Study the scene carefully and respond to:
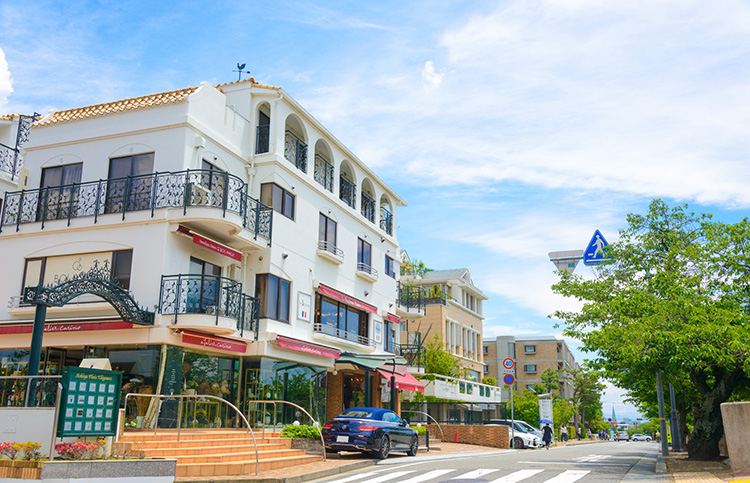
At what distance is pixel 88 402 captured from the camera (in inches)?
459

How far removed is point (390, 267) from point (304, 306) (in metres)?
9.82

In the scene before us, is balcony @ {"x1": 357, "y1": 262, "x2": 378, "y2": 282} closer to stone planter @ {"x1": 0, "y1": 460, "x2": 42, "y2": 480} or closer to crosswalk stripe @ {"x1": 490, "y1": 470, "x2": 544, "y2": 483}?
crosswalk stripe @ {"x1": 490, "y1": 470, "x2": 544, "y2": 483}

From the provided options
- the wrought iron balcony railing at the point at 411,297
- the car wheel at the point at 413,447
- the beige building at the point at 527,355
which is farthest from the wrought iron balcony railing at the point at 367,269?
the beige building at the point at 527,355

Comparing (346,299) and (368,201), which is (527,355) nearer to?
(368,201)

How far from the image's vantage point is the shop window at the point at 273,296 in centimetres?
2169

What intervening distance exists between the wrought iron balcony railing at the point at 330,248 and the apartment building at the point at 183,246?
0.11 metres

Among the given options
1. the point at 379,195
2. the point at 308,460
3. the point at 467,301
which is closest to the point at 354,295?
the point at 379,195

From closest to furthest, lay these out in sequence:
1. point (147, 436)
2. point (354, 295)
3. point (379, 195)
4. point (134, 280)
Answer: point (147, 436) < point (134, 280) < point (354, 295) < point (379, 195)

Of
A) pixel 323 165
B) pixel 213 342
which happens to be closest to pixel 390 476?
pixel 213 342

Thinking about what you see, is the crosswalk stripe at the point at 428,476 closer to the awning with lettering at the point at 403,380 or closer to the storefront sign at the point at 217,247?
the storefront sign at the point at 217,247

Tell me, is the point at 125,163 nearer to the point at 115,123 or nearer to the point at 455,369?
the point at 115,123

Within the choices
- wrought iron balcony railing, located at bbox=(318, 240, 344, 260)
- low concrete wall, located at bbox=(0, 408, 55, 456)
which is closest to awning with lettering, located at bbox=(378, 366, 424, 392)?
wrought iron balcony railing, located at bbox=(318, 240, 344, 260)

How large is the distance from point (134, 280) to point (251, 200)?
4922 millimetres

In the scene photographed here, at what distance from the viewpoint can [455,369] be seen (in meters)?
45.3
